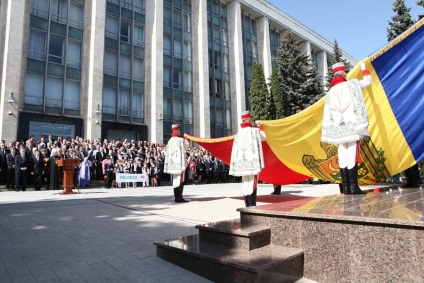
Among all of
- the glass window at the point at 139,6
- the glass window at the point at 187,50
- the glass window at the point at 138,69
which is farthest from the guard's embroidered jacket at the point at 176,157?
the glass window at the point at 187,50

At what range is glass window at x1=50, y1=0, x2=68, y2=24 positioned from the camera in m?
22.8

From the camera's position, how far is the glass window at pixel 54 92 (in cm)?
2186

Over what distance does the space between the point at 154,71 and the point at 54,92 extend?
8900mm

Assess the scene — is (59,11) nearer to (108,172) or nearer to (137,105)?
(137,105)

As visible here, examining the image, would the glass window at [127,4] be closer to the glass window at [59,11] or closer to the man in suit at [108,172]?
the glass window at [59,11]

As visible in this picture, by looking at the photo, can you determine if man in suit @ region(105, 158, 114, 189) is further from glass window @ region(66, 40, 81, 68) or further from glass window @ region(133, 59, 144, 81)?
glass window @ region(133, 59, 144, 81)

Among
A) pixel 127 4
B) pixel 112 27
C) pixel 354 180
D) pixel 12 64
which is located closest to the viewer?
pixel 354 180

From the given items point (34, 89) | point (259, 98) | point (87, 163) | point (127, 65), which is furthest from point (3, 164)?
point (259, 98)

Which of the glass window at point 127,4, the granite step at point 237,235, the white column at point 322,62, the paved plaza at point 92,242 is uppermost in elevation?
the white column at point 322,62

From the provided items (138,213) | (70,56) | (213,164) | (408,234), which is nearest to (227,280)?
(408,234)

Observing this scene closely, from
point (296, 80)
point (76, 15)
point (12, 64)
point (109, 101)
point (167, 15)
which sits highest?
point (167, 15)

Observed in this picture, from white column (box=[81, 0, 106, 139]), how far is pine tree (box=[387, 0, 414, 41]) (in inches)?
838

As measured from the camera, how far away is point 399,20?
17.9 meters

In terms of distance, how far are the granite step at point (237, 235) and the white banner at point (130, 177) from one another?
1369 cm
